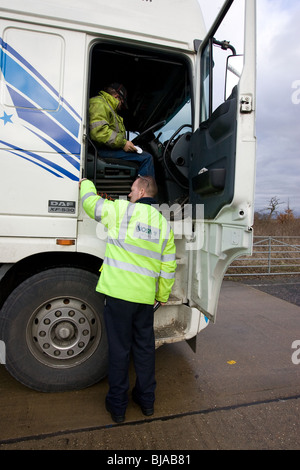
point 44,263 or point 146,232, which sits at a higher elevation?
point 146,232

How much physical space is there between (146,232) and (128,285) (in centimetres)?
40

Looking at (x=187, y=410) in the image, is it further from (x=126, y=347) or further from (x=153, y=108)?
(x=153, y=108)

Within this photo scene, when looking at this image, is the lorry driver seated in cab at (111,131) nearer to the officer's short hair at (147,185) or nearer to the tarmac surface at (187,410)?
the officer's short hair at (147,185)

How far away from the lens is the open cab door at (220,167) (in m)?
2.17

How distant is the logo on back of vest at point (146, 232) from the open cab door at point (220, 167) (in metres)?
0.51

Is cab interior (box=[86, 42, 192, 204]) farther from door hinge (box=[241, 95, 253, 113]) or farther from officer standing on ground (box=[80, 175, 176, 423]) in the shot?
door hinge (box=[241, 95, 253, 113])

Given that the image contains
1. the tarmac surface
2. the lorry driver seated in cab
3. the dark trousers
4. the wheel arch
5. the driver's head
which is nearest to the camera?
the tarmac surface

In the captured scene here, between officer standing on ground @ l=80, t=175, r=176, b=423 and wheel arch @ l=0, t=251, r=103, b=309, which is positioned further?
wheel arch @ l=0, t=251, r=103, b=309

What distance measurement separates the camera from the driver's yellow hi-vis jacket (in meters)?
2.25

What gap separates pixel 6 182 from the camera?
2.31 metres

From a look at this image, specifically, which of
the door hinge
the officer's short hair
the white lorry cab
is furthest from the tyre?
the door hinge

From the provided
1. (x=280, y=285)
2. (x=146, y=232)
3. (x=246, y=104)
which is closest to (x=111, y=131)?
(x=146, y=232)

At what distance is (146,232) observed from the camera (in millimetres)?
2309

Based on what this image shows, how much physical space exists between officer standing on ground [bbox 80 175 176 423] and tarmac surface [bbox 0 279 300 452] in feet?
0.61
